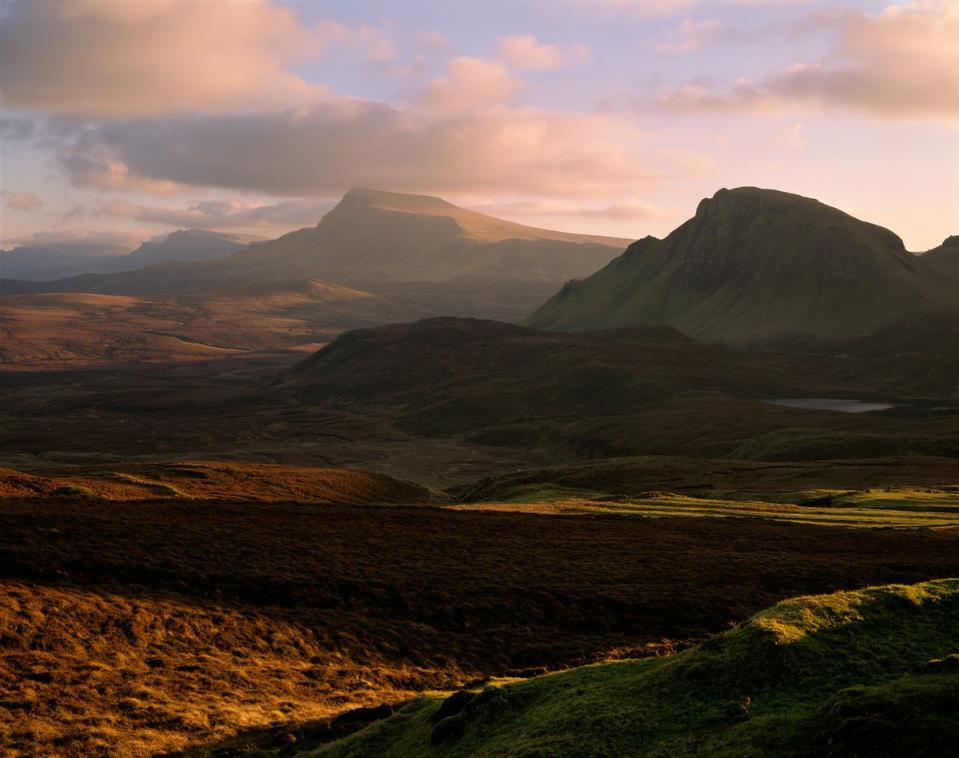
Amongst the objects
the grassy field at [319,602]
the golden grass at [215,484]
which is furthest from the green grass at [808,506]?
the golden grass at [215,484]

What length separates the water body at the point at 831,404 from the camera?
15825cm

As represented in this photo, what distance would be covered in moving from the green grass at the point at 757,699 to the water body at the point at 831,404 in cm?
14187

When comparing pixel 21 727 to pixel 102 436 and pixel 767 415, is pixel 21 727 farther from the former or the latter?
pixel 102 436

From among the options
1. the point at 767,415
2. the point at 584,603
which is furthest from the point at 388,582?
the point at 767,415

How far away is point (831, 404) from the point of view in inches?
6718

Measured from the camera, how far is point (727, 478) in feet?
282

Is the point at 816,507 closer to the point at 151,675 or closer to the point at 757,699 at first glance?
the point at 757,699

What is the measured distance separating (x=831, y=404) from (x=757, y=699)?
545ft

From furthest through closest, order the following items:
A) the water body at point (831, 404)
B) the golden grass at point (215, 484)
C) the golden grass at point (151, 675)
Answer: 1. the water body at point (831, 404)
2. the golden grass at point (215, 484)
3. the golden grass at point (151, 675)

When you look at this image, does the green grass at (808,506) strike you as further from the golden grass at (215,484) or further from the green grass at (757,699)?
the green grass at (757,699)

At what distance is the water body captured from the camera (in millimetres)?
158250

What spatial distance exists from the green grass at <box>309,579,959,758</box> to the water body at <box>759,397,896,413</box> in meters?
142

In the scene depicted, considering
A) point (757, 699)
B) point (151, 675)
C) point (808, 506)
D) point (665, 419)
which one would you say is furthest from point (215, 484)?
point (665, 419)

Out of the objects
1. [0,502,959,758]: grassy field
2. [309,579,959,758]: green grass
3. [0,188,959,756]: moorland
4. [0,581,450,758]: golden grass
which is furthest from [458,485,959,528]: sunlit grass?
[309,579,959,758]: green grass
